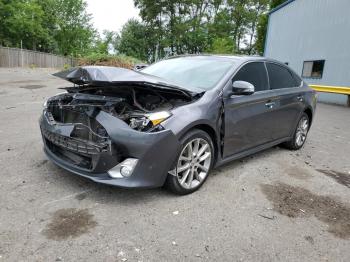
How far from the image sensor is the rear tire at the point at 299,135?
19.0 ft

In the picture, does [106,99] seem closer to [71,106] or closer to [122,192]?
[71,106]

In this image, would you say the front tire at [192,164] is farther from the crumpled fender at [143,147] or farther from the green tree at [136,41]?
the green tree at [136,41]

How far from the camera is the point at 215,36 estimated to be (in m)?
45.9

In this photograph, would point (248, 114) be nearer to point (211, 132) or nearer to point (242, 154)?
point (242, 154)

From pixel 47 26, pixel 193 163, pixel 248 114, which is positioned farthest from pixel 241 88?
pixel 47 26

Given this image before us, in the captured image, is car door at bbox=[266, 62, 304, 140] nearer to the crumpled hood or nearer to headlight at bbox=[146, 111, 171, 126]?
the crumpled hood

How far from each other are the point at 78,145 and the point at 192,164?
125 centimetres

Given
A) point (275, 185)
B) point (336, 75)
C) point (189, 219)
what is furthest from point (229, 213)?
point (336, 75)

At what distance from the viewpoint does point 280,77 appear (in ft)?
17.3

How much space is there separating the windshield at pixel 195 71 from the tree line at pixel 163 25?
38285 millimetres

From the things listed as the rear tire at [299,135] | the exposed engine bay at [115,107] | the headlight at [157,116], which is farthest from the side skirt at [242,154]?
the headlight at [157,116]

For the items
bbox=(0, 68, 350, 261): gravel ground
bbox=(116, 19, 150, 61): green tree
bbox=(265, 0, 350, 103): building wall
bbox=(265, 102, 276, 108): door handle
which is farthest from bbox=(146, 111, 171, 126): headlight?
bbox=(116, 19, 150, 61): green tree

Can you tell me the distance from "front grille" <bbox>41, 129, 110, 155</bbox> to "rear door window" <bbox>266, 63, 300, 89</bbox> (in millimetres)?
2920

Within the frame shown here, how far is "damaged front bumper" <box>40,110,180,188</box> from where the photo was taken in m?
3.13
